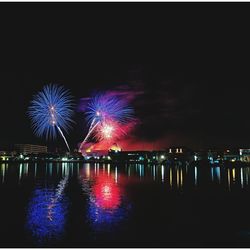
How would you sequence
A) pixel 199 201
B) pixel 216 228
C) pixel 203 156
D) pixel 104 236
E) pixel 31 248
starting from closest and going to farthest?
pixel 31 248 → pixel 104 236 → pixel 216 228 → pixel 199 201 → pixel 203 156

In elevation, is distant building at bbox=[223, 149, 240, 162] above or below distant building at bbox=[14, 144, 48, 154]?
below

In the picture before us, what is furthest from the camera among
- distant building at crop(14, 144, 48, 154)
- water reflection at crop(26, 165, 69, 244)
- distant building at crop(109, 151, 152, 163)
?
distant building at crop(14, 144, 48, 154)

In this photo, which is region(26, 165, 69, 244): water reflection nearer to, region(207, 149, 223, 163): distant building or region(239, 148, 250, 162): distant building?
region(239, 148, 250, 162): distant building

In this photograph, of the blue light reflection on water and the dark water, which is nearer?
the dark water

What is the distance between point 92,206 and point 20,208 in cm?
359

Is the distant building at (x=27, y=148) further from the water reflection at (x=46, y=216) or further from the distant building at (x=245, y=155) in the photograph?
the water reflection at (x=46, y=216)

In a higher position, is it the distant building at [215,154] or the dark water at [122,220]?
the distant building at [215,154]

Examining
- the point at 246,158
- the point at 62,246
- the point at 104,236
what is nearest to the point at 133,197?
the point at 104,236

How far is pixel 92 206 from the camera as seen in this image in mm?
14898

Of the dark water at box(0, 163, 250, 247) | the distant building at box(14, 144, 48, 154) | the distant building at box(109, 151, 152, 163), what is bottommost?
the dark water at box(0, 163, 250, 247)

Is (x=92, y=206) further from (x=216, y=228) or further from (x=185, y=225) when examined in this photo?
(x=216, y=228)

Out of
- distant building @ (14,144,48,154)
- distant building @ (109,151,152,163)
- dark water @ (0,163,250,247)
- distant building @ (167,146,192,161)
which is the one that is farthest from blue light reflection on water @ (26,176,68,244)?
distant building @ (14,144,48,154)

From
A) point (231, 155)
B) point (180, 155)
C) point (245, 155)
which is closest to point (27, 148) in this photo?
point (180, 155)

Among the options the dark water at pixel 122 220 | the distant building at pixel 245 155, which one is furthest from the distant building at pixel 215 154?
the dark water at pixel 122 220
